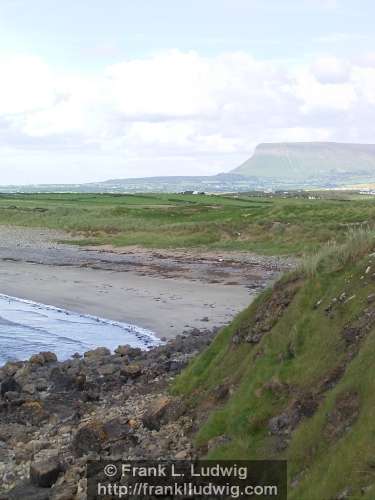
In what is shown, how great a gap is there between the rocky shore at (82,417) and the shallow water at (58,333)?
2964 millimetres

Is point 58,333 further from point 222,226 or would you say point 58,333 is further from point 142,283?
point 222,226

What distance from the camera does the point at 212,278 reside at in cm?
3938

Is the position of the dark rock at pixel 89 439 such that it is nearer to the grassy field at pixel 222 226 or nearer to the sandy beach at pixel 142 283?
the sandy beach at pixel 142 283

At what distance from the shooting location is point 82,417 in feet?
44.7

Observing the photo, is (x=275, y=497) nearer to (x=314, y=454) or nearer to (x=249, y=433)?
(x=314, y=454)

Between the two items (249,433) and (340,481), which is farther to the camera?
(249,433)

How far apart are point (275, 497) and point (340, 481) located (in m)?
0.98

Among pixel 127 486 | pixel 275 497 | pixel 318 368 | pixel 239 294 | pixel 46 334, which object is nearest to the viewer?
pixel 275 497

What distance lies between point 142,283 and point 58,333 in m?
13.1

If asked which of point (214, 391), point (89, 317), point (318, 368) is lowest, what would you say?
point (89, 317)

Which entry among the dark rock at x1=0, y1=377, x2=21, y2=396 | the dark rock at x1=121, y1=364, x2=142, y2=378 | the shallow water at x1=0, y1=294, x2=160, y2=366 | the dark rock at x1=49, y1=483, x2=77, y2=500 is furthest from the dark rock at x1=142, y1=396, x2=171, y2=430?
the shallow water at x1=0, y1=294, x2=160, y2=366

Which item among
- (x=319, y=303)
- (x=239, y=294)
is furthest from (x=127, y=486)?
(x=239, y=294)

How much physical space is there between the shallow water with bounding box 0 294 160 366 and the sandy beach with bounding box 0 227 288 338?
0.98 metres

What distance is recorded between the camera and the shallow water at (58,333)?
23.2 meters
